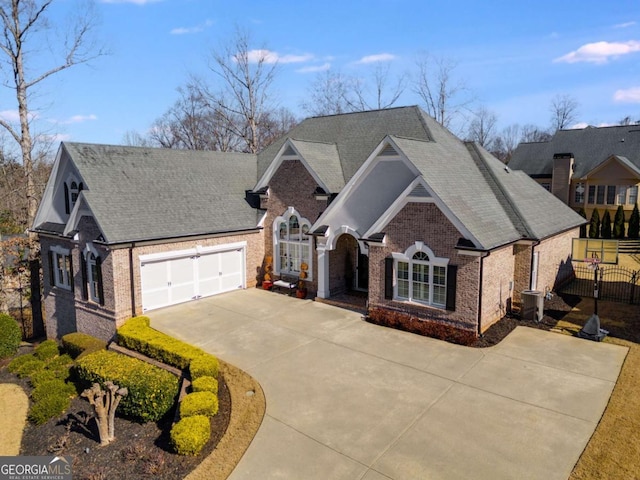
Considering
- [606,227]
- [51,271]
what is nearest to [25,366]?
[51,271]

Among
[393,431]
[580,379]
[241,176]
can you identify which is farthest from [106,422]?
[241,176]

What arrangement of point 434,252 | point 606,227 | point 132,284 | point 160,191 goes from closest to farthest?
point 434,252 < point 132,284 < point 160,191 < point 606,227

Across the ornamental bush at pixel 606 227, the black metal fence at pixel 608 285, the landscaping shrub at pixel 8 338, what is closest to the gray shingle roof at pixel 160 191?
the landscaping shrub at pixel 8 338

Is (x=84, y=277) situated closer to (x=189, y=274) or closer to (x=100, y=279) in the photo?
(x=100, y=279)

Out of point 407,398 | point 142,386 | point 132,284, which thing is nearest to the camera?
point 407,398

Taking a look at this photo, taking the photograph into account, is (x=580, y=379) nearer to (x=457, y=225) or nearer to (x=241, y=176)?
(x=457, y=225)

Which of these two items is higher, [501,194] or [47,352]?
[501,194]

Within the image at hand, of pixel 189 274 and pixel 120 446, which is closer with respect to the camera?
pixel 120 446

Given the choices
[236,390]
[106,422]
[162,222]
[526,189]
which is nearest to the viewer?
[106,422]
